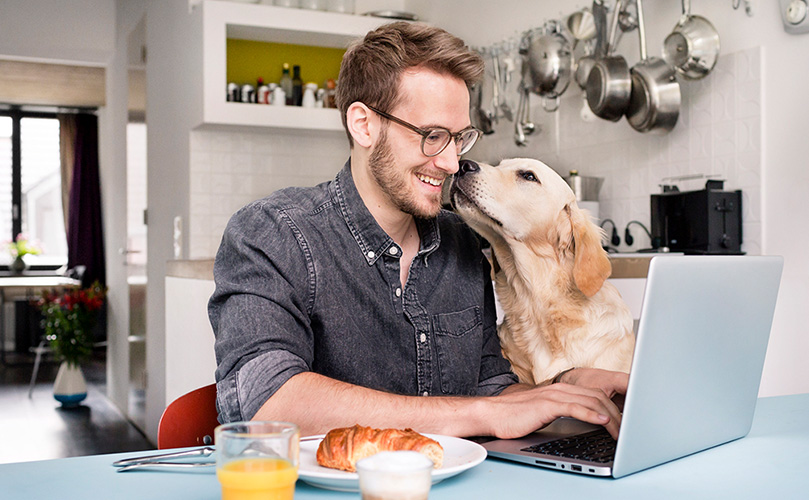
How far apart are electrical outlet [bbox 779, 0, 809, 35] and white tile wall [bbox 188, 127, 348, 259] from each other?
250cm

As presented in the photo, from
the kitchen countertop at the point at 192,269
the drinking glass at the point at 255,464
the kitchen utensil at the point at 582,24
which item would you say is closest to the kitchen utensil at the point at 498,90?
the kitchen utensil at the point at 582,24

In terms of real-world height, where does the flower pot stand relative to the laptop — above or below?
below

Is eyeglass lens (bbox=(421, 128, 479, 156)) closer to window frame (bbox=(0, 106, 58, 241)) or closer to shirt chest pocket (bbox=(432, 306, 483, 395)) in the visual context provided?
shirt chest pocket (bbox=(432, 306, 483, 395))

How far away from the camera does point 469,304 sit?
150cm

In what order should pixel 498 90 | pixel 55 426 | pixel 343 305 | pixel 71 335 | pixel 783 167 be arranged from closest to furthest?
1. pixel 343 305
2. pixel 783 167
3. pixel 498 90
4. pixel 55 426
5. pixel 71 335

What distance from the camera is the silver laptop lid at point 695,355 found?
81 cm

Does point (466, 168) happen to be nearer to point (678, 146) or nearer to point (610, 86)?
point (610, 86)

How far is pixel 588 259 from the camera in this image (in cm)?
138

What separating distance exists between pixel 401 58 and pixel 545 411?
0.68m

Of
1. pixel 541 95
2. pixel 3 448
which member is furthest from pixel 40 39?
pixel 541 95

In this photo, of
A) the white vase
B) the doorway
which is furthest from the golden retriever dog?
the white vase

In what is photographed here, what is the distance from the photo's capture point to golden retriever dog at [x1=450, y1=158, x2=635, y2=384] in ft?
4.65

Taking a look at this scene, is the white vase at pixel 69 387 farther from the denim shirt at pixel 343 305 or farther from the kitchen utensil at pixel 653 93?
the denim shirt at pixel 343 305

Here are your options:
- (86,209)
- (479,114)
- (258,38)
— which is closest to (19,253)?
(86,209)
